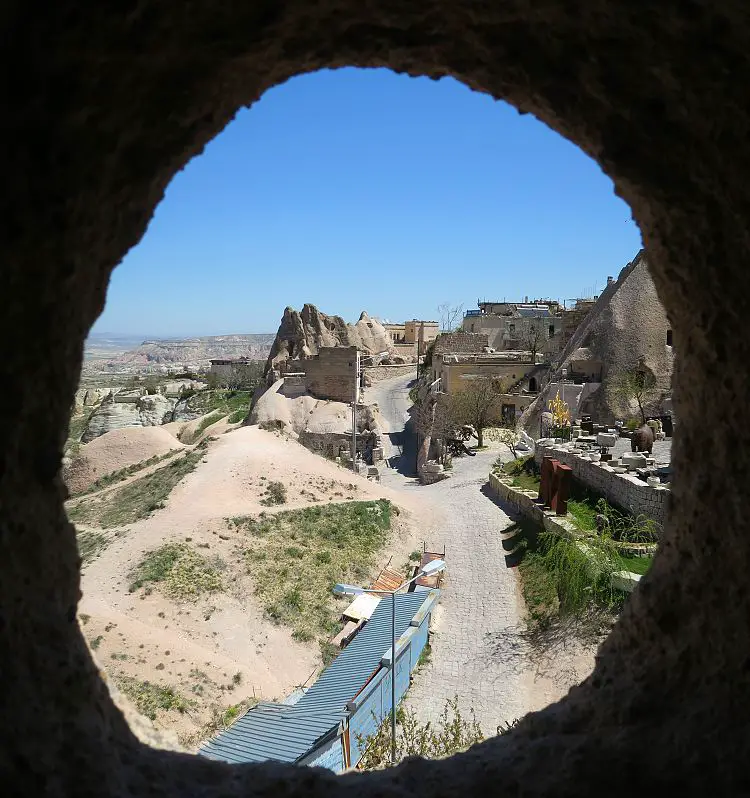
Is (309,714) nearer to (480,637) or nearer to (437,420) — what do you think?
(480,637)

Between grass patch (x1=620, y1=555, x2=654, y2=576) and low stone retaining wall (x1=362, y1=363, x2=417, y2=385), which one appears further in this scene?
low stone retaining wall (x1=362, y1=363, x2=417, y2=385)

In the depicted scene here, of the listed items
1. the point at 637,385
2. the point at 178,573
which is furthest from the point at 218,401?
the point at 178,573

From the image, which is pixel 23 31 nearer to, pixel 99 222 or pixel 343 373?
pixel 99 222

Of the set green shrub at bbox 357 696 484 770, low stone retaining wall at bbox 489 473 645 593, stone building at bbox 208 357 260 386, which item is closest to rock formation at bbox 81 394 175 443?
stone building at bbox 208 357 260 386

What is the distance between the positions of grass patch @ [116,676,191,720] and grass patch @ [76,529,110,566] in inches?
242

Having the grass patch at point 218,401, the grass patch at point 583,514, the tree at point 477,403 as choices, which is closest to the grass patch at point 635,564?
the grass patch at point 583,514

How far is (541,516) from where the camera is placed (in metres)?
16.3

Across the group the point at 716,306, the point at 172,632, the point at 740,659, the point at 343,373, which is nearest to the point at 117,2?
the point at 716,306

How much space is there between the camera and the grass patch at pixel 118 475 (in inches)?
1035

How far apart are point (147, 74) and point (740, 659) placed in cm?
377

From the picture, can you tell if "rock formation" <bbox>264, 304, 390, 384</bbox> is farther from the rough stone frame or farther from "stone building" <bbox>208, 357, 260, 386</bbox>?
the rough stone frame

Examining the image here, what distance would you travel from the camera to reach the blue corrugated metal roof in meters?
7.68

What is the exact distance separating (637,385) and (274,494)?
1781cm

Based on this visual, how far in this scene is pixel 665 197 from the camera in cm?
318
